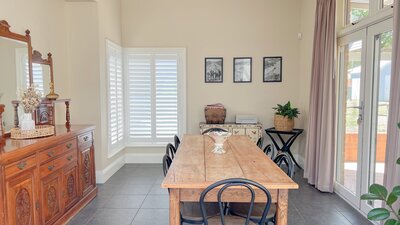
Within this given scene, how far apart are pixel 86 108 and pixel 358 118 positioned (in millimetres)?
3731

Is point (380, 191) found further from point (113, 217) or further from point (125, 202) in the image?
point (125, 202)

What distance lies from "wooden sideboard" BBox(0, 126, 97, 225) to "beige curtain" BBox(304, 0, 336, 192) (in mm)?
3103

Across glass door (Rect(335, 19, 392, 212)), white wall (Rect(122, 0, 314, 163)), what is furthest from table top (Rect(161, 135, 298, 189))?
white wall (Rect(122, 0, 314, 163))

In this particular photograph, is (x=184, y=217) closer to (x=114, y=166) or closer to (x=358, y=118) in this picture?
(x=358, y=118)

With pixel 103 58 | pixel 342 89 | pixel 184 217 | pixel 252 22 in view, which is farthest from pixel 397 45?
pixel 103 58

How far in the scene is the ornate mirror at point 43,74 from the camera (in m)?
3.52

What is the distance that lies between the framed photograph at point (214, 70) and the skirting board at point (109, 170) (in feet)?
7.20

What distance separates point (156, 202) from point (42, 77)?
7.04 feet

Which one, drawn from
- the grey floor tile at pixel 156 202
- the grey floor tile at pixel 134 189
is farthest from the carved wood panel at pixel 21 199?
the grey floor tile at pixel 134 189

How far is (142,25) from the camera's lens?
544 cm

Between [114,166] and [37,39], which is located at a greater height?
[37,39]

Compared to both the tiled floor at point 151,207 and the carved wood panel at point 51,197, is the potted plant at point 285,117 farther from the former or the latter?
the carved wood panel at point 51,197

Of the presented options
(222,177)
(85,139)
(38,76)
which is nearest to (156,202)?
(85,139)

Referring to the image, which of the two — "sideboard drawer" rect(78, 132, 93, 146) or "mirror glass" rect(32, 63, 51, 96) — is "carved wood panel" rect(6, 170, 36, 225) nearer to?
"sideboard drawer" rect(78, 132, 93, 146)
